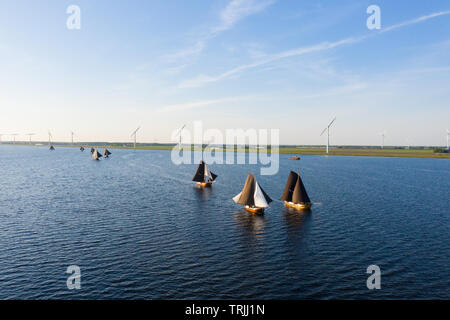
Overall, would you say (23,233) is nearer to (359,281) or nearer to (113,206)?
(113,206)

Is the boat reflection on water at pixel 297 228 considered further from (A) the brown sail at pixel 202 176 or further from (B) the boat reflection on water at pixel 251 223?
(A) the brown sail at pixel 202 176

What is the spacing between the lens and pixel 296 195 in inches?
2662

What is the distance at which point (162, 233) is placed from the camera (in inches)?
1932

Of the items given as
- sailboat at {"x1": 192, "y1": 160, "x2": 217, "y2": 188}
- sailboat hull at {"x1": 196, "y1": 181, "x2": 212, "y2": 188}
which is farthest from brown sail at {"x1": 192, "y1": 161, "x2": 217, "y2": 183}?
sailboat hull at {"x1": 196, "y1": 181, "x2": 212, "y2": 188}

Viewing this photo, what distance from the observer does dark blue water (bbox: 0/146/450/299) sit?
30859 mm

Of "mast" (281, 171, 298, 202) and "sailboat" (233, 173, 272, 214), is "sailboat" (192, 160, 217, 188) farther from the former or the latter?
"mast" (281, 171, 298, 202)

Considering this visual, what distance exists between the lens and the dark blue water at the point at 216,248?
1215 inches

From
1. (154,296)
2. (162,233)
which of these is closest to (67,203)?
(162,233)

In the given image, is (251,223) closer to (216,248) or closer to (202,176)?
(216,248)

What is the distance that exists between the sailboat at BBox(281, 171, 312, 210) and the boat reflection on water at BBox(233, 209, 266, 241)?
431 inches

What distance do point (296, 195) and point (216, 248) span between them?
104 ft
